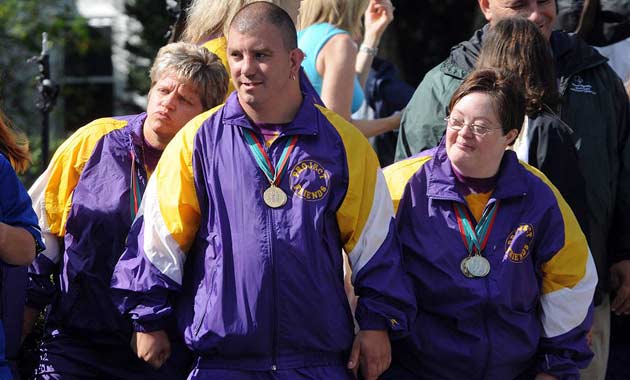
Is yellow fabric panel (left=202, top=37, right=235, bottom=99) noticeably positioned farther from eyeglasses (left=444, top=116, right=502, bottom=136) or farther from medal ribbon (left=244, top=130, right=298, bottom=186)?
eyeglasses (left=444, top=116, right=502, bottom=136)

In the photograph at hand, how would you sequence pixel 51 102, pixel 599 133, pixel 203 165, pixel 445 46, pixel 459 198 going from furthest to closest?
pixel 445 46, pixel 51 102, pixel 599 133, pixel 459 198, pixel 203 165

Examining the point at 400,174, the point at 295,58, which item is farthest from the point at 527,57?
the point at 295,58

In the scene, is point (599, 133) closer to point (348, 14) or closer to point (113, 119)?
point (348, 14)

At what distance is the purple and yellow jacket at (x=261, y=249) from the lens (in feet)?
13.9

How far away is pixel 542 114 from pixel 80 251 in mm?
2144

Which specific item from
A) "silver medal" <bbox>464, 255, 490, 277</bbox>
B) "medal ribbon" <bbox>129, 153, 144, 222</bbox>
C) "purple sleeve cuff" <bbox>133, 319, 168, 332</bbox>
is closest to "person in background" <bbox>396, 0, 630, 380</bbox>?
"silver medal" <bbox>464, 255, 490, 277</bbox>

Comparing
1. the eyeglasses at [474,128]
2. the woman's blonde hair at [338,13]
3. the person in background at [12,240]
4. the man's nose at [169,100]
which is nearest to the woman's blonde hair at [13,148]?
the person in background at [12,240]

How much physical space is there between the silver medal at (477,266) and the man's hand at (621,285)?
1.14 metres

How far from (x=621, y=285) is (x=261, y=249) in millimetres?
2095

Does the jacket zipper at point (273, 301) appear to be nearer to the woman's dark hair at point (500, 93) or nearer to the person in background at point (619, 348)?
the woman's dark hair at point (500, 93)

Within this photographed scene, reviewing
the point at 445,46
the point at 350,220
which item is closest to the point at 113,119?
the point at 350,220

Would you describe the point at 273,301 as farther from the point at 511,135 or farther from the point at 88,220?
the point at 511,135

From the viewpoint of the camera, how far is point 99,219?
4.79 m

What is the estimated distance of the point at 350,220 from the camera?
438 cm
